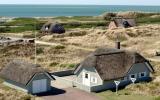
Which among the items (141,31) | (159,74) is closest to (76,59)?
(159,74)

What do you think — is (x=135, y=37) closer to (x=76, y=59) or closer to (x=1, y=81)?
(x=76, y=59)

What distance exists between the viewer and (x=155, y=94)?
41.6 metres

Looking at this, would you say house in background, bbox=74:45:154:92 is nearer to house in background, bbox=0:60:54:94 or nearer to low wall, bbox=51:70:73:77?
low wall, bbox=51:70:73:77

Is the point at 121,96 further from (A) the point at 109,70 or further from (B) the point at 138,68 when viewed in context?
(B) the point at 138,68

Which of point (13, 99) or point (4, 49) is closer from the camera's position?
point (13, 99)

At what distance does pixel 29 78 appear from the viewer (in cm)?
4256

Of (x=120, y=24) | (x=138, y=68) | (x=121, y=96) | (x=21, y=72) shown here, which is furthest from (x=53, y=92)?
(x=120, y=24)

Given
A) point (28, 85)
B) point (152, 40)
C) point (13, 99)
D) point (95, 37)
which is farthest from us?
point (95, 37)

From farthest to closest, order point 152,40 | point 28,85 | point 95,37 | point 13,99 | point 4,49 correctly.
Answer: point 95,37, point 152,40, point 4,49, point 28,85, point 13,99

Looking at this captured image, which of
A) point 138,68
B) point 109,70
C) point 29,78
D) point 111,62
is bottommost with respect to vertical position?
point 138,68

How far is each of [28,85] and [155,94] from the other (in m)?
13.3

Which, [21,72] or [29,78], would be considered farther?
[21,72]

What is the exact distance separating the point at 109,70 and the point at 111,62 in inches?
55.7

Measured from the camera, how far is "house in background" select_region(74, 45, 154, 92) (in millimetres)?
45344
